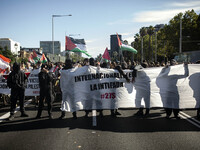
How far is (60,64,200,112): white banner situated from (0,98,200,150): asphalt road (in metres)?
0.50

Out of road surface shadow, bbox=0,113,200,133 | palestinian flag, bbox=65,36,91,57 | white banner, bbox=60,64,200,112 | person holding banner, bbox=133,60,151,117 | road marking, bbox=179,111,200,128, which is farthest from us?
palestinian flag, bbox=65,36,91,57

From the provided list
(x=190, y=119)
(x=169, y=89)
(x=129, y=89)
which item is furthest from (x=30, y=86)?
(x=190, y=119)

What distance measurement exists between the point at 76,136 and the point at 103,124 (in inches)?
54.3

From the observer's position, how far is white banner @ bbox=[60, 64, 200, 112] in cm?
827

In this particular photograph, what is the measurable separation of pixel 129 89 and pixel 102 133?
8.24 ft

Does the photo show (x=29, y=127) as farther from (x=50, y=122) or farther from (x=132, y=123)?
(x=132, y=123)

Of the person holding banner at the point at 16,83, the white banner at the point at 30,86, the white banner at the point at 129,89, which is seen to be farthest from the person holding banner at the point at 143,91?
the white banner at the point at 30,86

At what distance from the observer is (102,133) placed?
643 centimetres

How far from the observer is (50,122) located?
25.4 feet

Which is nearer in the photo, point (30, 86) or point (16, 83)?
point (16, 83)

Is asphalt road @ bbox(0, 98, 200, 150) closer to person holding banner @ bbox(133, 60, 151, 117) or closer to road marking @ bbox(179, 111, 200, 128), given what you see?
road marking @ bbox(179, 111, 200, 128)

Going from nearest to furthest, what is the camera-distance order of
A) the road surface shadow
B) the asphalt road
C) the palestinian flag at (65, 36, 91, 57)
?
1. the asphalt road
2. the road surface shadow
3. the palestinian flag at (65, 36, 91, 57)

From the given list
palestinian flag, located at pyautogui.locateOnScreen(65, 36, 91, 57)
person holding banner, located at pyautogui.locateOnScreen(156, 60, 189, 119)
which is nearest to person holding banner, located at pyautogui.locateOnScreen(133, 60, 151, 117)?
person holding banner, located at pyautogui.locateOnScreen(156, 60, 189, 119)

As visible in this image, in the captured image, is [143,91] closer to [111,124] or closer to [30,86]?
[111,124]
